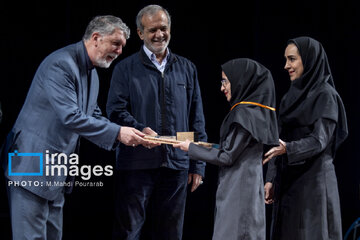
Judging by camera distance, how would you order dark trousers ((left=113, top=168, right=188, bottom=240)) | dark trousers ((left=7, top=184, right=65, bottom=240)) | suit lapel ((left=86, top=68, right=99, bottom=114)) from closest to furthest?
dark trousers ((left=7, top=184, right=65, bottom=240)), suit lapel ((left=86, top=68, right=99, bottom=114)), dark trousers ((left=113, top=168, right=188, bottom=240))

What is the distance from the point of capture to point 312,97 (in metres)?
2.63

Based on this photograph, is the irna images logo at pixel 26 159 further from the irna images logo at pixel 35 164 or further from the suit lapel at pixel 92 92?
the suit lapel at pixel 92 92

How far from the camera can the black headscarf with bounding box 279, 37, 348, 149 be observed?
8.50ft

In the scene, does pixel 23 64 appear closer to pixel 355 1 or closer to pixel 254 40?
pixel 254 40

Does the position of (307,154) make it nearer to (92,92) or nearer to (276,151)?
(276,151)

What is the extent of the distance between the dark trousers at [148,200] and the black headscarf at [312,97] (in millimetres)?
759

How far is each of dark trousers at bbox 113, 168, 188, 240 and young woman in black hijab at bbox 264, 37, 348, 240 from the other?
1.85 feet

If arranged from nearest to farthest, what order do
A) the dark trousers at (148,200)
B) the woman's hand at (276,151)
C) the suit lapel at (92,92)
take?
the woman's hand at (276,151) < the suit lapel at (92,92) < the dark trousers at (148,200)

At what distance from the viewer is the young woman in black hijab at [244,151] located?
2.34 meters

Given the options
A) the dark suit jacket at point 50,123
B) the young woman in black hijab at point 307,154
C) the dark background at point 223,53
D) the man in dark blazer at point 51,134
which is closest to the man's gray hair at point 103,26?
the man in dark blazer at point 51,134

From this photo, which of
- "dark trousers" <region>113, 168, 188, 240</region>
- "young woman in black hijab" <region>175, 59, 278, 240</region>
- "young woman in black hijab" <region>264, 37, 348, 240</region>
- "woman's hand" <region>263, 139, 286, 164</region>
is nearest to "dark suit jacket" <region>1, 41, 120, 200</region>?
"dark trousers" <region>113, 168, 188, 240</region>

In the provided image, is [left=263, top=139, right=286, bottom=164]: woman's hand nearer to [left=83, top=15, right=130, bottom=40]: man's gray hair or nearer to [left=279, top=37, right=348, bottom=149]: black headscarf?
[left=279, top=37, right=348, bottom=149]: black headscarf

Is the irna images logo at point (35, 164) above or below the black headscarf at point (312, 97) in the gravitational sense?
below

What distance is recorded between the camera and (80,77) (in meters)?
2.53
